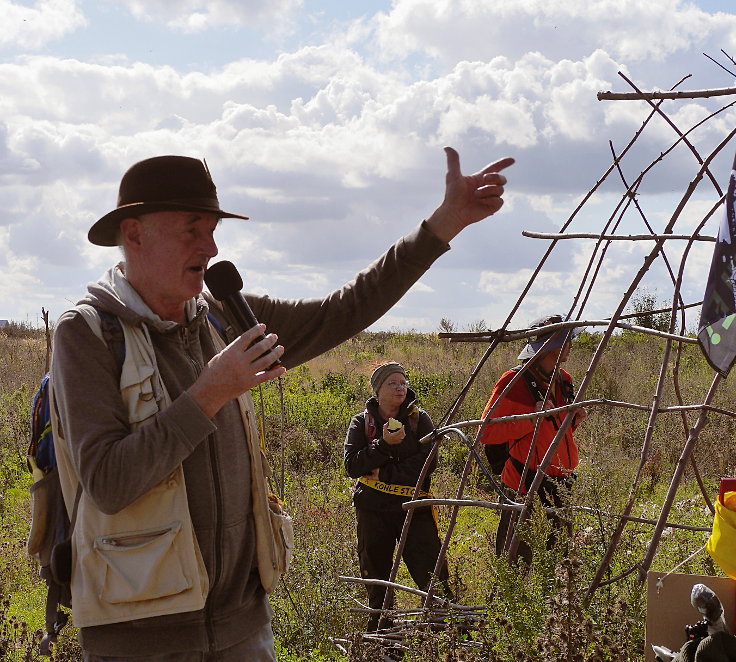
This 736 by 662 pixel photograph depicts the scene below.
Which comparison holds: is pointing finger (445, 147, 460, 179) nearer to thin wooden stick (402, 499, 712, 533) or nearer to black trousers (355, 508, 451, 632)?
thin wooden stick (402, 499, 712, 533)

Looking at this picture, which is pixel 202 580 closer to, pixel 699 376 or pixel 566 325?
pixel 566 325

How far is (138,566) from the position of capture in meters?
2.16

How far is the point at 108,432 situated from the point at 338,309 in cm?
84

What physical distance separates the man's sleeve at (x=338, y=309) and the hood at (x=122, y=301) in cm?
43

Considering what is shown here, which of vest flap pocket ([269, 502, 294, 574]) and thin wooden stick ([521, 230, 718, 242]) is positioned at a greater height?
thin wooden stick ([521, 230, 718, 242])

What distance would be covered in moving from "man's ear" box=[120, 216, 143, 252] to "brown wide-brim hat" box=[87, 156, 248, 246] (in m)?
0.01

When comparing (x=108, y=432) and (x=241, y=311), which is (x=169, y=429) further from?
(x=241, y=311)

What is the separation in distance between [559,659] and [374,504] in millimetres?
3145

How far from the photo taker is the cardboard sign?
2156 mm

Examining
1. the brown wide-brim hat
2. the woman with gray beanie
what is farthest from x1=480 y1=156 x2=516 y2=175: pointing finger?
the woman with gray beanie

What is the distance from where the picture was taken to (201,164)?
8.33 feet

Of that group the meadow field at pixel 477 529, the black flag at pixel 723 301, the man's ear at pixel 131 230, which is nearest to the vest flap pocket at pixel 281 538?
the meadow field at pixel 477 529

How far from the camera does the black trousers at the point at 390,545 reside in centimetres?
542

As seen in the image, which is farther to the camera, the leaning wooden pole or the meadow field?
the meadow field
